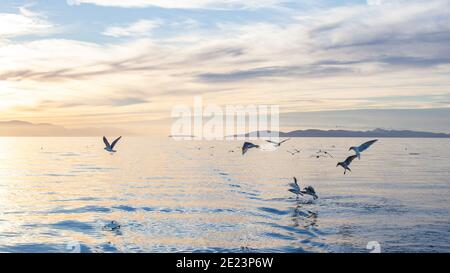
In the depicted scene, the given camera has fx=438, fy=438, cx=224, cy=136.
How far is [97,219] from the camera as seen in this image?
92.1 feet

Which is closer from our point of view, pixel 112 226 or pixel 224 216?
pixel 112 226

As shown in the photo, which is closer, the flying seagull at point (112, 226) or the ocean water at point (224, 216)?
the ocean water at point (224, 216)

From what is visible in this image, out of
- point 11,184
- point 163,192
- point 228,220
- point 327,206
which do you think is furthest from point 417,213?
point 11,184

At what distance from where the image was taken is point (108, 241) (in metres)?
21.5

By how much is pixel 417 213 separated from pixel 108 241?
756 inches

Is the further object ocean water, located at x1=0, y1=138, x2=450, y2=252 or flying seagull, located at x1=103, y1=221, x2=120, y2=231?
flying seagull, located at x1=103, y1=221, x2=120, y2=231

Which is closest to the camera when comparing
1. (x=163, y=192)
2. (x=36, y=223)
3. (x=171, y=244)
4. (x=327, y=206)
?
(x=171, y=244)

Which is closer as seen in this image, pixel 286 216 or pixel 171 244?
pixel 171 244

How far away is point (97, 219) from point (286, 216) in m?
12.1
